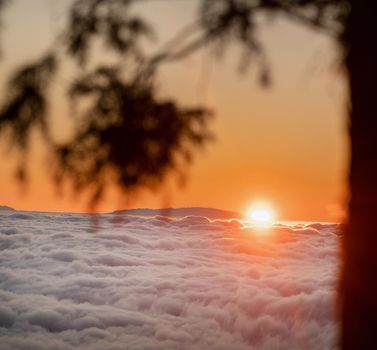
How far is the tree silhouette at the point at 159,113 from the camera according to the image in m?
3.68

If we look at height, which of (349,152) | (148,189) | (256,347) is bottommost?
(256,347)

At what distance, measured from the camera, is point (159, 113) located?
3.93 m

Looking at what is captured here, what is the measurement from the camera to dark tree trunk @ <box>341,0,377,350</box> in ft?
11.9

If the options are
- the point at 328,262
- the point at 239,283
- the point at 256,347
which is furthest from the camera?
the point at 328,262

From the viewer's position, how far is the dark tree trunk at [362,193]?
3.64 metres

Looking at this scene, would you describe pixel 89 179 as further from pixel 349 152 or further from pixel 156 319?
pixel 156 319

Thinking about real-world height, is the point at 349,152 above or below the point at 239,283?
above

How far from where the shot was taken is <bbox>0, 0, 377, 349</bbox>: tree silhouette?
12.1 ft

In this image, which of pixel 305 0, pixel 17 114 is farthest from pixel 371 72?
pixel 17 114

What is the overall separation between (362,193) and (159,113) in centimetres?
145

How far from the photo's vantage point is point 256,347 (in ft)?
45.5

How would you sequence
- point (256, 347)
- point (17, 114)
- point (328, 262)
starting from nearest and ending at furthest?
point (17, 114)
point (256, 347)
point (328, 262)

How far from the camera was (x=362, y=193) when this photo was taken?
145 inches

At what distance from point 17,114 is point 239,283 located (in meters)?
14.9
